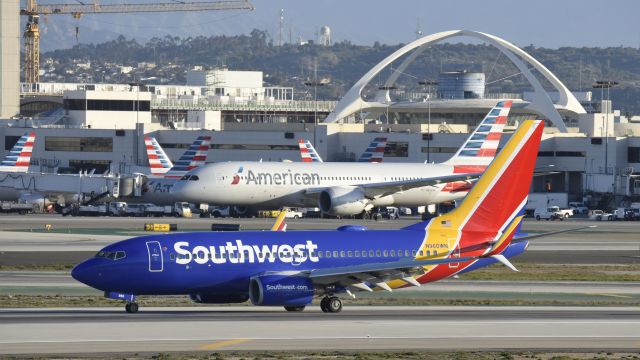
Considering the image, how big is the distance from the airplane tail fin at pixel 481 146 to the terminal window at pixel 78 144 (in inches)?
2396

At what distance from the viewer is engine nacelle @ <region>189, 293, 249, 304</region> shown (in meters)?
49.1

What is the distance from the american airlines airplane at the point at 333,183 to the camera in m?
112

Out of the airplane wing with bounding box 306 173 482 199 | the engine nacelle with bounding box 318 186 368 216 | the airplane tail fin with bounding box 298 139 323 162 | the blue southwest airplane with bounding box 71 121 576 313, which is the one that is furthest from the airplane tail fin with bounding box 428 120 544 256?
the airplane tail fin with bounding box 298 139 323 162

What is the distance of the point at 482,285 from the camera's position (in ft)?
206

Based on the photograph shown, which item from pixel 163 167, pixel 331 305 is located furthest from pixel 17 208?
pixel 331 305

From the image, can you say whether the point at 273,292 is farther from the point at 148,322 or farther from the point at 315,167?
the point at 315,167

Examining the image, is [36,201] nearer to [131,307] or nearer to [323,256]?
[131,307]

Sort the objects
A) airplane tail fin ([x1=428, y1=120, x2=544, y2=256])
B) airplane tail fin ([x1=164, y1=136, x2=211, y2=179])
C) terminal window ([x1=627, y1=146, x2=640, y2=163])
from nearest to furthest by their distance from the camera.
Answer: airplane tail fin ([x1=428, y1=120, x2=544, y2=256])
airplane tail fin ([x1=164, y1=136, x2=211, y2=179])
terminal window ([x1=627, y1=146, x2=640, y2=163])

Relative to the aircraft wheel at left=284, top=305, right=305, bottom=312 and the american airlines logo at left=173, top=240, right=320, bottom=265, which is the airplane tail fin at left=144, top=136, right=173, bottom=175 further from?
the american airlines logo at left=173, top=240, right=320, bottom=265

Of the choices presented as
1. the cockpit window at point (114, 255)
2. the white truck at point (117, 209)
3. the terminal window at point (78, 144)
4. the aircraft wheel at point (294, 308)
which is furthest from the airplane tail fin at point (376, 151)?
the cockpit window at point (114, 255)

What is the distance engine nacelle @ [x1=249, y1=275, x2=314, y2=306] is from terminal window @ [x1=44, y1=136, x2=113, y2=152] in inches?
4917


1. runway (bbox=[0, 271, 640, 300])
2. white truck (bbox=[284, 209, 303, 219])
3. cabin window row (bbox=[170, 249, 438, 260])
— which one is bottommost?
white truck (bbox=[284, 209, 303, 219])

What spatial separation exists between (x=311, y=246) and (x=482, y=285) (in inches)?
612

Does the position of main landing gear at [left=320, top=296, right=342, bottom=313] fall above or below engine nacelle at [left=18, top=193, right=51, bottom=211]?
above
